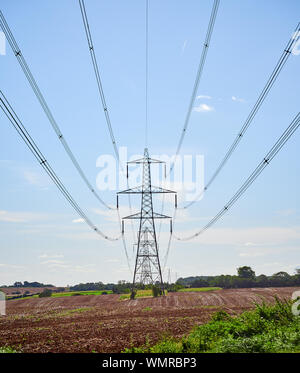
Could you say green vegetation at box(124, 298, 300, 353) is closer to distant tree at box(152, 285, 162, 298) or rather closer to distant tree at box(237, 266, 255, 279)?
distant tree at box(152, 285, 162, 298)

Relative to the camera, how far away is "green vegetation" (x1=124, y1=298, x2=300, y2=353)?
13723 millimetres

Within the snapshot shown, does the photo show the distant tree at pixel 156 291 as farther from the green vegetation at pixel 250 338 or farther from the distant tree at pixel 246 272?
the distant tree at pixel 246 272

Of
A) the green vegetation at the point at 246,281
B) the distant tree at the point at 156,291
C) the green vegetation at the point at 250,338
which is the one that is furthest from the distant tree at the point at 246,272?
the green vegetation at the point at 250,338

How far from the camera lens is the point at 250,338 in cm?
1595

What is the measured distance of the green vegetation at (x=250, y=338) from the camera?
540 inches

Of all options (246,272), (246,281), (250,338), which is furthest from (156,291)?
(246,272)

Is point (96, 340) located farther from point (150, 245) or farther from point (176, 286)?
point (176, 286)

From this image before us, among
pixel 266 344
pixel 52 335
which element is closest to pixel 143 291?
pixel 52 335

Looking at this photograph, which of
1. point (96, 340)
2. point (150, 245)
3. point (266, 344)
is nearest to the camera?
point (266, 344)

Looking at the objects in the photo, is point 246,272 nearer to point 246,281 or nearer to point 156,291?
point 246,281

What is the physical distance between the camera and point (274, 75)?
1644 cm
